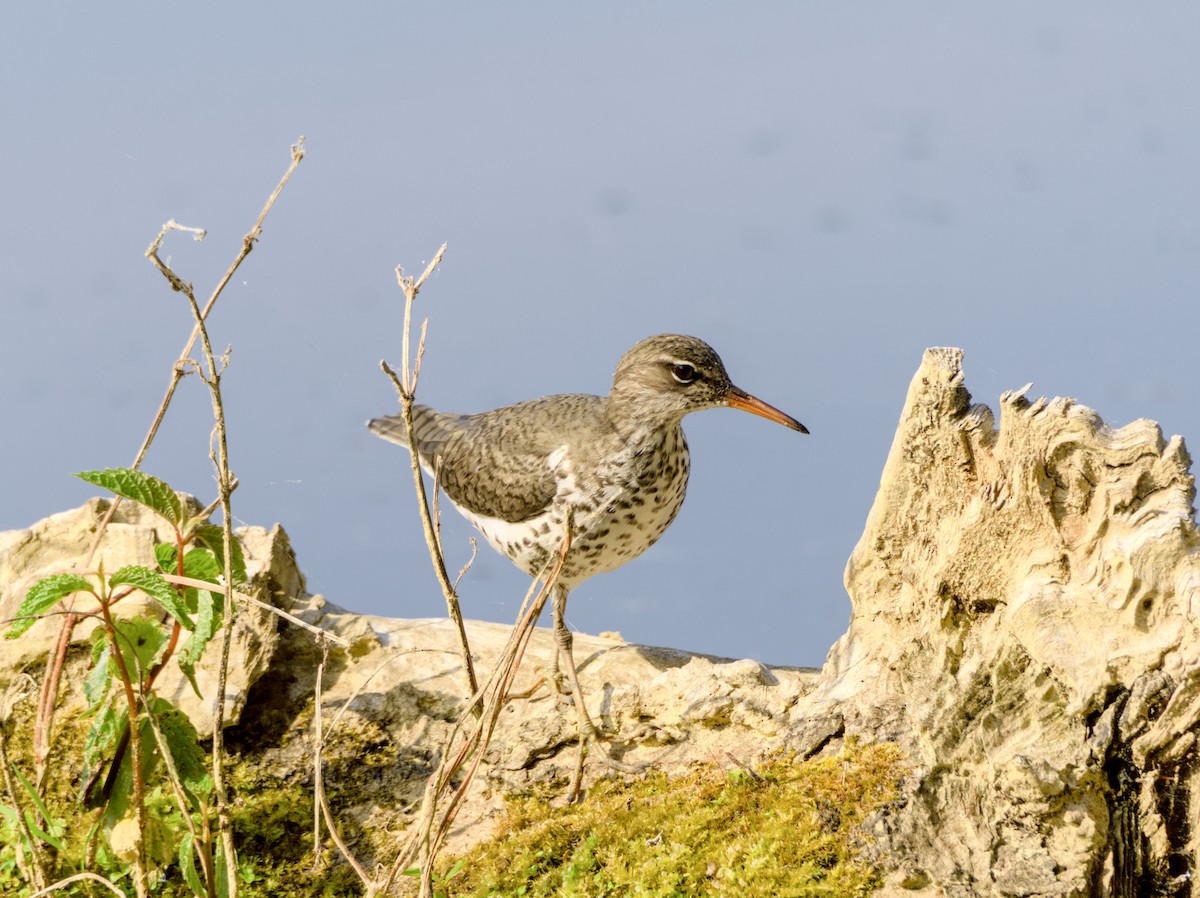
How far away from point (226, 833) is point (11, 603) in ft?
9.12

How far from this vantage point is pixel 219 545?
15.9 ft

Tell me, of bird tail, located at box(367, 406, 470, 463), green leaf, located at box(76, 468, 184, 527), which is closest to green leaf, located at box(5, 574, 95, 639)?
green leaf, located at box(76, 468, 184, 527)

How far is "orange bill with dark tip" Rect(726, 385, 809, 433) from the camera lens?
6.40 m

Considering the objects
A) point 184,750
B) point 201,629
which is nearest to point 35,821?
point 184,750

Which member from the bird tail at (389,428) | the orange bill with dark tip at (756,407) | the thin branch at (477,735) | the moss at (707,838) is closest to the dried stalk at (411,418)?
the thin branch at (477,735)

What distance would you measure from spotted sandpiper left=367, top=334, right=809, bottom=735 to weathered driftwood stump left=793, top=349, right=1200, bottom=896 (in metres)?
1.59

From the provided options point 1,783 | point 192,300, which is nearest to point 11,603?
point 1,783

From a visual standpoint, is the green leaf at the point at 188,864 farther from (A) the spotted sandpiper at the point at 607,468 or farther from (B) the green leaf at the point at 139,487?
(A) the spotted sandpiper at the point at 607,468

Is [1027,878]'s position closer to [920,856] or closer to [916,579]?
[920,856]

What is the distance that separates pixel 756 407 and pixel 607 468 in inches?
33.8

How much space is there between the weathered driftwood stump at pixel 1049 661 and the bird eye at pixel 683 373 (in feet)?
5.12

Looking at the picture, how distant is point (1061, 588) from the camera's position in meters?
4.62

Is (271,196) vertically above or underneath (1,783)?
above

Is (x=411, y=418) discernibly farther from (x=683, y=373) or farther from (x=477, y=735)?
(x=683, y=373)
